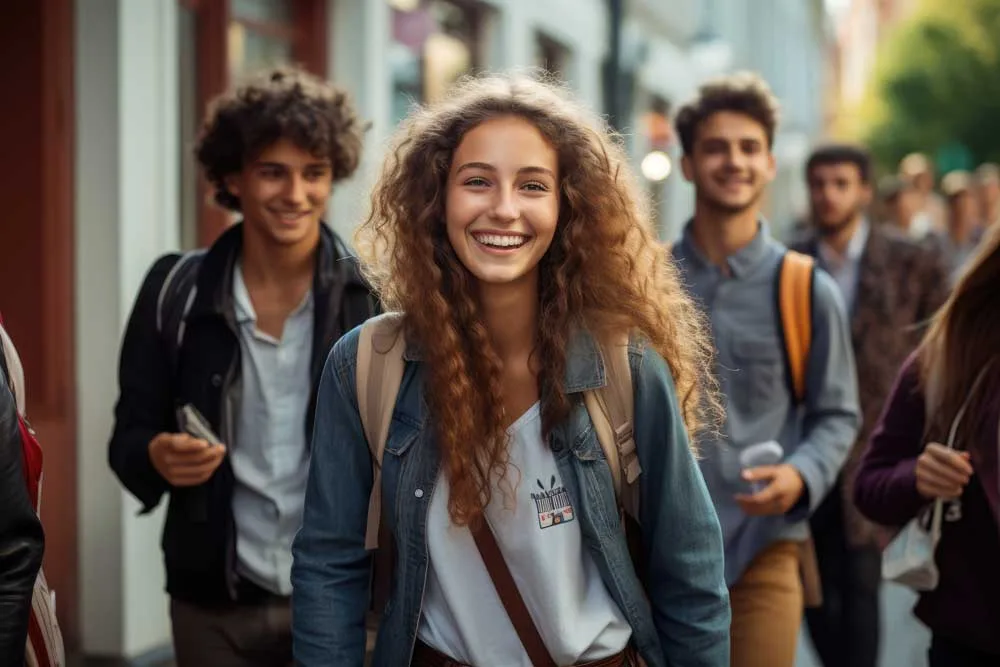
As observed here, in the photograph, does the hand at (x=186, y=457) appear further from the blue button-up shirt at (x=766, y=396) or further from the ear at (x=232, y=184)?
the blue button-up shirt at (x=766, y=396)

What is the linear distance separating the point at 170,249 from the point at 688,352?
395cm

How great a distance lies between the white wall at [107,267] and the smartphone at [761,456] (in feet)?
9.39

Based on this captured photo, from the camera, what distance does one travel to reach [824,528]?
564 centimetres

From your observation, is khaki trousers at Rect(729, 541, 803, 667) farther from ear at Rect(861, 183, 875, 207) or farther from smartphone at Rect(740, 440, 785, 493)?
ear at Rect(861, 183, 875, 207)

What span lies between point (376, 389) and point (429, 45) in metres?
7.87

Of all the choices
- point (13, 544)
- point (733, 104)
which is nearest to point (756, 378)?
point (733, 104)

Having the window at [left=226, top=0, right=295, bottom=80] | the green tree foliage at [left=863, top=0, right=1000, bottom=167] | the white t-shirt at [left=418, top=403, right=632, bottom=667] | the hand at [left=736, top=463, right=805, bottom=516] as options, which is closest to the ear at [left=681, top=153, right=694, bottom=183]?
the hand at [left=736, top=463, right=805, bottom=516]

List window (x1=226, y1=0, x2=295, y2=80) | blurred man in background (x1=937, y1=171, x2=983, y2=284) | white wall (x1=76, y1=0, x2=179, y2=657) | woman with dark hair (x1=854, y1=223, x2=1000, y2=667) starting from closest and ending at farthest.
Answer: woman with dark hair (x1=854, y1=223, x2=1000, y2=667) → white wall (x1=76, y1=0, x2=179, y2=657) → window (x1=226, y1=0, x2=295, y2=80) → blurred man in background (x1=937, y1=171, x2=983, y2=284)

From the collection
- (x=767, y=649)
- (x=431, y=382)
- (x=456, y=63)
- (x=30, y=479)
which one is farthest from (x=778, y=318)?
(x=456, y=63)

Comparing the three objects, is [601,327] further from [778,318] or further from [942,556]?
[778,318]

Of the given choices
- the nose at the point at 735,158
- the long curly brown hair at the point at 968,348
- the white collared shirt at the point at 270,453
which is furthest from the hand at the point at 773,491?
the white collared shirt at the point at 270,453

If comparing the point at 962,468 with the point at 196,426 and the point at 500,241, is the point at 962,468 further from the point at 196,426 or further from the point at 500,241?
the point at 196,426

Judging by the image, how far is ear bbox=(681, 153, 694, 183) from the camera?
15.8ft

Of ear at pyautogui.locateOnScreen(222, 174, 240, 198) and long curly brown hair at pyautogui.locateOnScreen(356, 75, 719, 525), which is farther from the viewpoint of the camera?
ear at pyautogui.locateOnScreen(222, 174, 240, 198)
